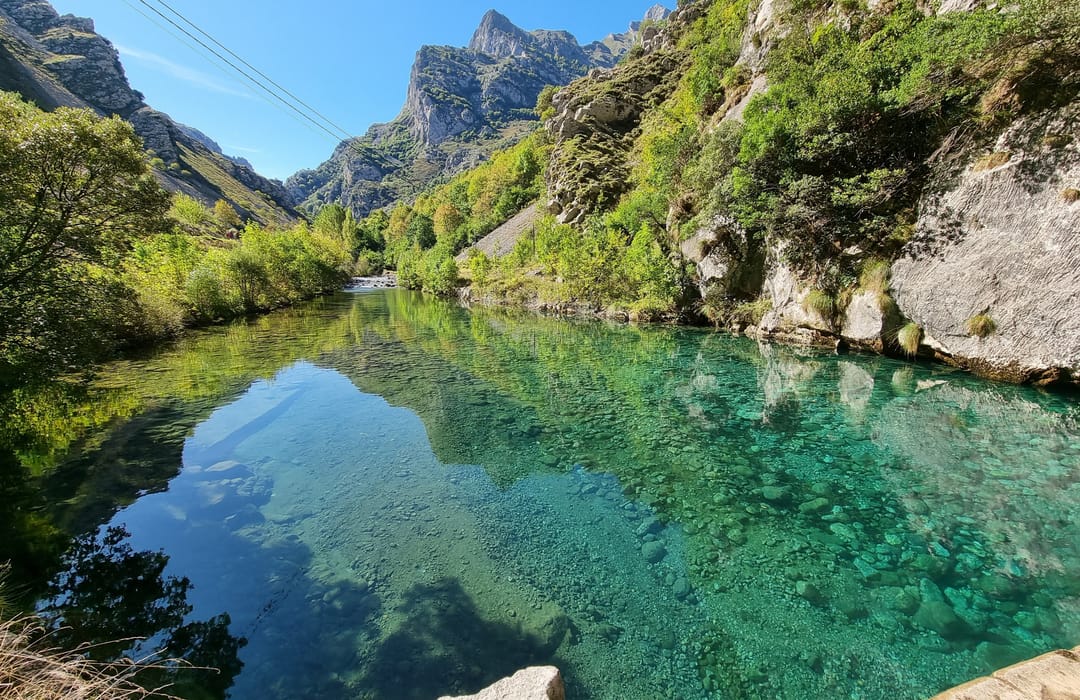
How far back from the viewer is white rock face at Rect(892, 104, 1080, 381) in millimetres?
10852

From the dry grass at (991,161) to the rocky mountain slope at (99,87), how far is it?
141 m

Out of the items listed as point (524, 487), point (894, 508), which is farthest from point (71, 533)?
point (894, 508)

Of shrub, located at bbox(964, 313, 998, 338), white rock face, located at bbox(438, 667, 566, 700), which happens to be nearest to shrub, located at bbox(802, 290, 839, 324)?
shrub, located at bbox(964, 313, 998, 338)

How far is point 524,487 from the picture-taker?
847 centimetres

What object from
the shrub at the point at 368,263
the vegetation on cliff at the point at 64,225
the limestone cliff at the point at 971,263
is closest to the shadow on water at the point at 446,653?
the vegetation on cliff at the point at 64,225

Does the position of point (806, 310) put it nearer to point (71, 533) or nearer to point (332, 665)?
point (332, 665)

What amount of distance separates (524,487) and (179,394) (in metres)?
13.7

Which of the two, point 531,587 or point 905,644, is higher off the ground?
point 905,644

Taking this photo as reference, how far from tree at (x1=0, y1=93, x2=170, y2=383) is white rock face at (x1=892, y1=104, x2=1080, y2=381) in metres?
24.1

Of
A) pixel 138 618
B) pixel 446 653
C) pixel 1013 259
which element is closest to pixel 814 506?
pixel 446 653

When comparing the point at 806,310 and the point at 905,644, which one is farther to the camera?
the point at 806,310

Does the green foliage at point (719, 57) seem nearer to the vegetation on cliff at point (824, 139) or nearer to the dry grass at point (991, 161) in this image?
the vegetation on cliff at point (824, 139)

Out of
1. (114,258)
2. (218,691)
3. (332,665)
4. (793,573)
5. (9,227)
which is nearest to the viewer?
(218,691)

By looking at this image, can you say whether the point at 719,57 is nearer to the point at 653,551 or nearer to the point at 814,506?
the point at 814,506
